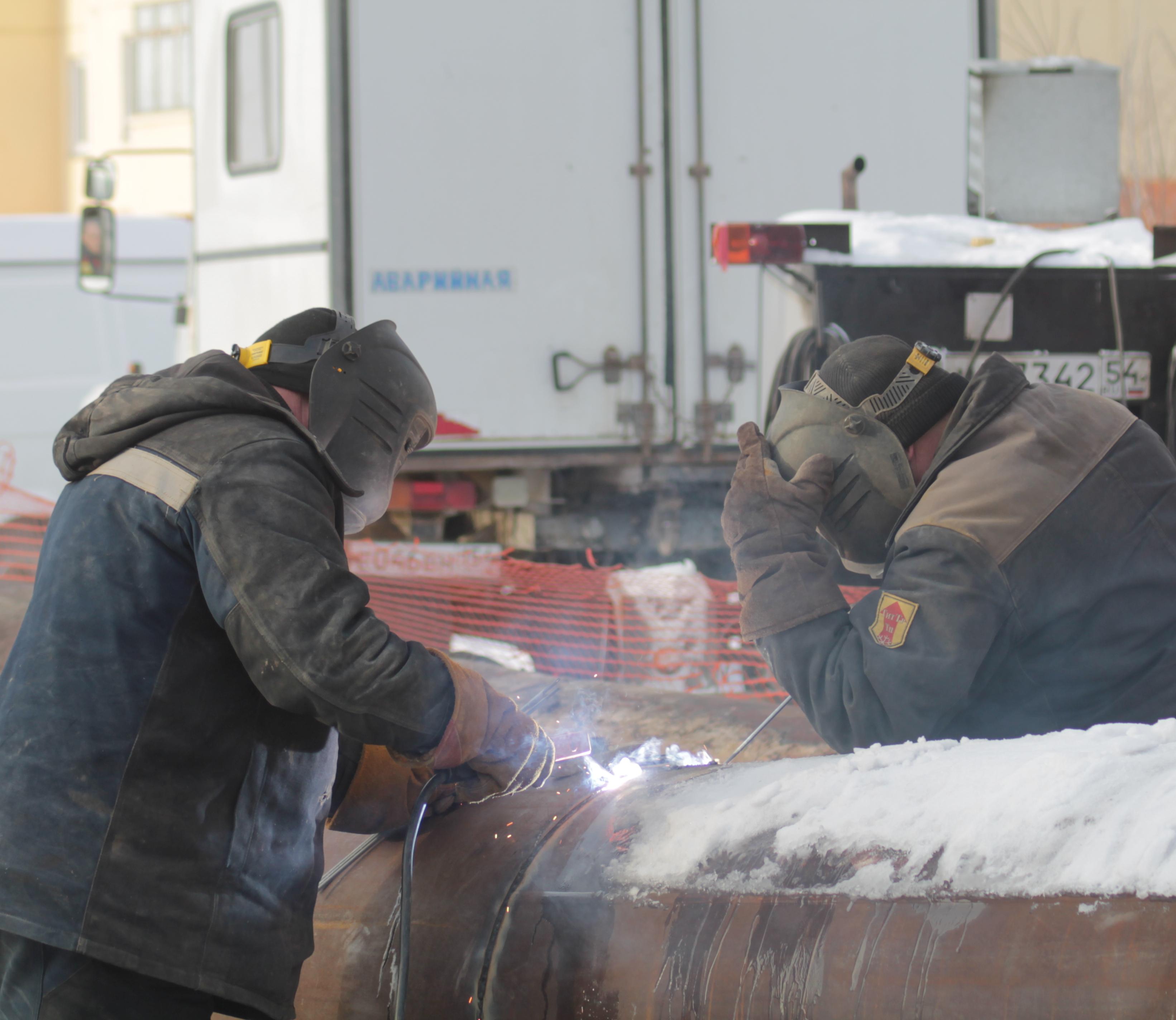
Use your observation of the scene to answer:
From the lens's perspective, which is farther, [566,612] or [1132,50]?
[1132,50]

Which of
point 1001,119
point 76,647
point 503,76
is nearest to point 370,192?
A: point 503,76

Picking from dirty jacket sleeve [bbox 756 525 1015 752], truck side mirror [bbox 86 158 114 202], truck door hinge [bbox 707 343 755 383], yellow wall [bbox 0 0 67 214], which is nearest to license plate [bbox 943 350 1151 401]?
truck door hinge [bbox 707 343 755 383]

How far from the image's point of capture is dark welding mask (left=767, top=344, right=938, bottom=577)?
2176 millimetres

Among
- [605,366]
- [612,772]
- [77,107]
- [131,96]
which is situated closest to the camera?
[612,772]

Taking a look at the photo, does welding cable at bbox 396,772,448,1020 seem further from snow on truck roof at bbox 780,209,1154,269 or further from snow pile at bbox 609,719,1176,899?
snow on truck roof at bbox 780,209,1154,269

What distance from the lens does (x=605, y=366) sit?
552 centimetres

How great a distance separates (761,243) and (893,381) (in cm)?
177

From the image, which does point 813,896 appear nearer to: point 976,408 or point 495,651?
point 976,408

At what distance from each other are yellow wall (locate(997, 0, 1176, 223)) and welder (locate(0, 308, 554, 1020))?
43.6 feet

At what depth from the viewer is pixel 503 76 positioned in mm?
5320

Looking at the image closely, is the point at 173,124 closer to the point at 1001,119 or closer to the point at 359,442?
the point at 1001,119

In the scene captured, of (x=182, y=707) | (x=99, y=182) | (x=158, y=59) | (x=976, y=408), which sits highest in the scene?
(x=158, y=59)

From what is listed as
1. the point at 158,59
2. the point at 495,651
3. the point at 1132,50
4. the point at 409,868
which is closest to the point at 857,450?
the point at 409,868

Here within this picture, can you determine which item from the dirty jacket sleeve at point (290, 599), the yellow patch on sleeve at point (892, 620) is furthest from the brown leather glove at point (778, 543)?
the dirty jacket sleeve at point (290, 599)
